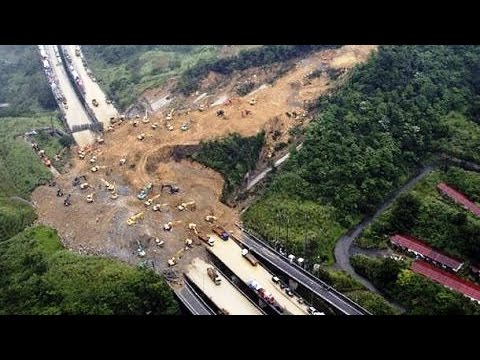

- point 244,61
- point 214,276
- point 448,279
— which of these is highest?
point 244,61

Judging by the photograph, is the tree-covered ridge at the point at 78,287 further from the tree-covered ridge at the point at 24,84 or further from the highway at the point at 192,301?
the tree-covered ridge at the point at 24,84

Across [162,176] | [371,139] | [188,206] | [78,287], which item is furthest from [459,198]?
[78,287]

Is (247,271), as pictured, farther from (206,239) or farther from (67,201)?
(67,201)

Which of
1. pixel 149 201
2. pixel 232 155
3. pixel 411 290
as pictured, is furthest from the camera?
pixel 232 155

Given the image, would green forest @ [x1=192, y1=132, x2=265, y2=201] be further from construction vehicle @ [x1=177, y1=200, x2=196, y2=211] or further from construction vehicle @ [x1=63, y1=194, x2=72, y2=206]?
construction vehicle @ [x1=63, y1=194, x2=72, y2=206]

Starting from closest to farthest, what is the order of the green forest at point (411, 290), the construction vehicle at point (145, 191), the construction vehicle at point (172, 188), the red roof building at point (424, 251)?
the green forest at point (411, 290), the red roof building at point (424, 251), the construction vehicle at point (145, 191), the construction vehicle at point (172, 188)

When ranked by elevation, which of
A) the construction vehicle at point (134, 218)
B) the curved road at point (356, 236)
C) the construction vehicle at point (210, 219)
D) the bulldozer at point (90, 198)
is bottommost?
the curved road at point (356, 236)

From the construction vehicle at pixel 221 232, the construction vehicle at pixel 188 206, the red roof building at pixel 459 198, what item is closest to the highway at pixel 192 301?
the construction vehicle at pixel 221 232
